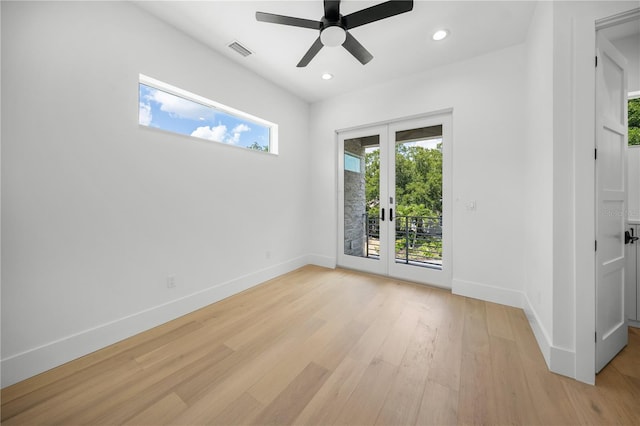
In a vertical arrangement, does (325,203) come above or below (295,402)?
above

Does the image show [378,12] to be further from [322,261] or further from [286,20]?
[322,261]

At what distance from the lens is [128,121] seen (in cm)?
210

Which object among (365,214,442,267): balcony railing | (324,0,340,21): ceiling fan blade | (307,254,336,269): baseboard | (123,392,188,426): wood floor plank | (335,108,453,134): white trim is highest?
(324,0,340,21): ceiling fan blade

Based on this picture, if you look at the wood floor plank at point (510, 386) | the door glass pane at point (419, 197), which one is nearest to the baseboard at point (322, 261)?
the door glass pane at point (419, 197)

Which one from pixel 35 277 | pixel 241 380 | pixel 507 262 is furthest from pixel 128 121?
pixel 507 262

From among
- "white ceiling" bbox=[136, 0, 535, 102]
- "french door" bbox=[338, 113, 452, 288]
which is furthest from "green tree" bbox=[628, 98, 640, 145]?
"french door" bbox=[338, 113, 452, 288]

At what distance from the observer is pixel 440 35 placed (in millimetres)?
2488

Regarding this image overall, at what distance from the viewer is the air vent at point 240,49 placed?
2.66 m

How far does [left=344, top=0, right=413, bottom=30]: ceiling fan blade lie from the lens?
173 cm

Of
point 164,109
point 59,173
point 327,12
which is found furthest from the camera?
point 164,109

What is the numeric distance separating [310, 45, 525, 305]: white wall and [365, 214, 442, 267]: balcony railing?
27 centimetres

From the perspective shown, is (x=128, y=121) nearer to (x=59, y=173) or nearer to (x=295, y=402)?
(x=59, y=173)

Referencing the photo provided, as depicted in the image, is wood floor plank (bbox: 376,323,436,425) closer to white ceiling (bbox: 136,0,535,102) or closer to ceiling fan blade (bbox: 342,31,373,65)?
ceiling fan blade (bbox: 342,31,373,65)

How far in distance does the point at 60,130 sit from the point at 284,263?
289 cm
